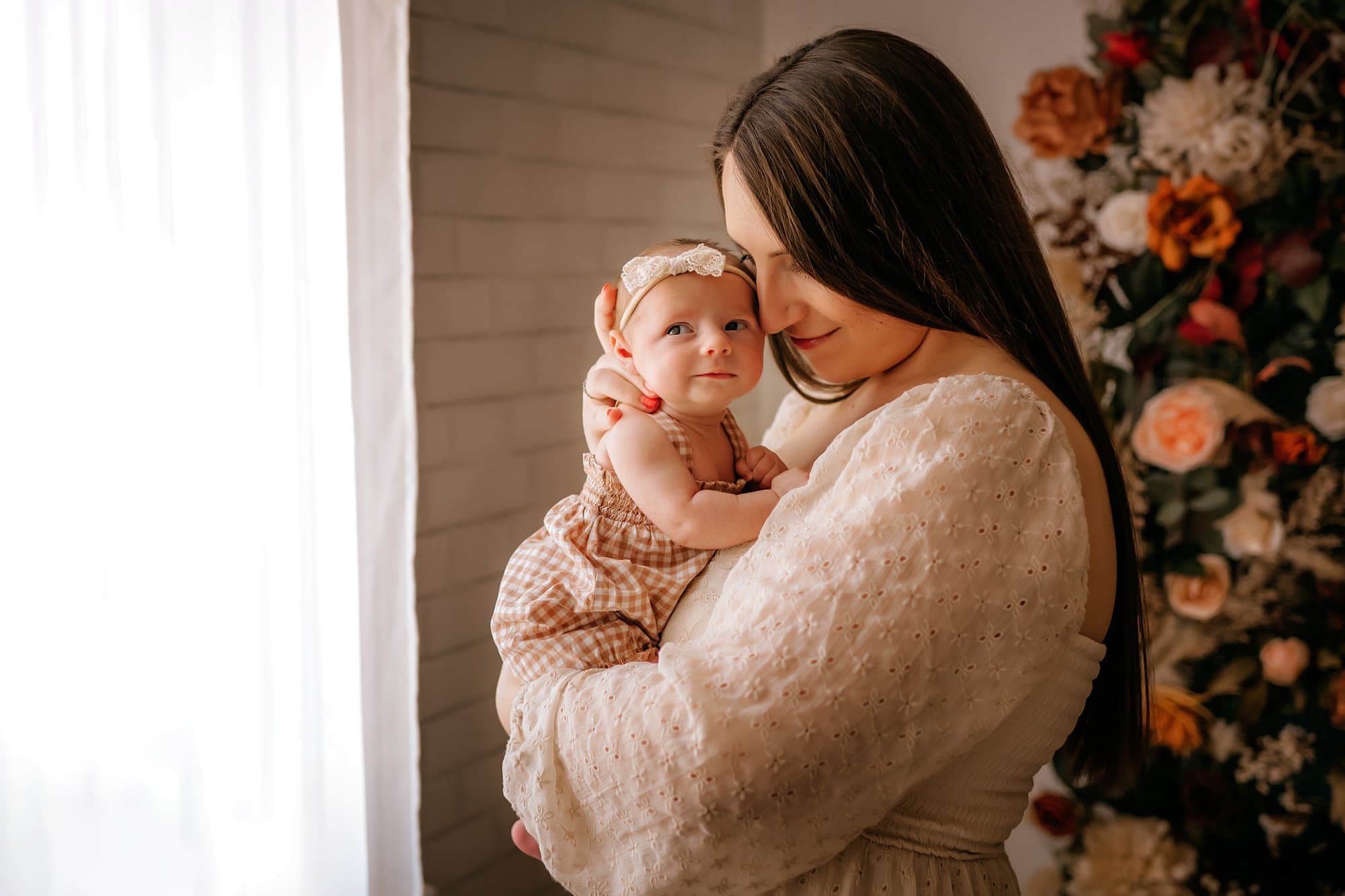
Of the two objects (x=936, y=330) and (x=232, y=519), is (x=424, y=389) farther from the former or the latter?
(x=936, y=330)

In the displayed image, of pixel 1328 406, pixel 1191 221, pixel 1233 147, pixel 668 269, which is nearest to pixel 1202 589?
pixel 1328 406

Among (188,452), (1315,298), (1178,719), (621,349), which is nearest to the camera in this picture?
(621,349)

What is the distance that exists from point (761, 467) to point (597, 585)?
0.95 ft

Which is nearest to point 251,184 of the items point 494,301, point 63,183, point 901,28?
point 63,183

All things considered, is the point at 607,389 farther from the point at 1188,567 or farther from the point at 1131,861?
the point at 1131,861

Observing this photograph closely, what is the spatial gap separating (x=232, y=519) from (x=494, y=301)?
823mm

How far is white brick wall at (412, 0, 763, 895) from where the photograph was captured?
1.99 metres

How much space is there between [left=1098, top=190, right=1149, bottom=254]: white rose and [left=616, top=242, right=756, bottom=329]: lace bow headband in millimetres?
1337

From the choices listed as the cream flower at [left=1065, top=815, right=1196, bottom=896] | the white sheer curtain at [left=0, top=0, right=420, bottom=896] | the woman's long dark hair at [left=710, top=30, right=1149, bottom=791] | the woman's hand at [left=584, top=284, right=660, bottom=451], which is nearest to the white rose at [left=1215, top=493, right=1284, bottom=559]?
the cream flower at [left=1065, top=815, right=1196, bottom=896]

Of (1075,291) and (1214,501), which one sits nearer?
(1214,501)

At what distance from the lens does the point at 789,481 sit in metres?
1.22

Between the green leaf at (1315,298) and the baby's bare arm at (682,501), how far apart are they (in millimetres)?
1517

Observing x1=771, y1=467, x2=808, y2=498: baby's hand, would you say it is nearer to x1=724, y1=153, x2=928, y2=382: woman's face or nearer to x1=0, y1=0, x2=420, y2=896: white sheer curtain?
x1=724, y1=153, x2=928, y2=382: woman's face

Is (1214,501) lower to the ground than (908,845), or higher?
higher
